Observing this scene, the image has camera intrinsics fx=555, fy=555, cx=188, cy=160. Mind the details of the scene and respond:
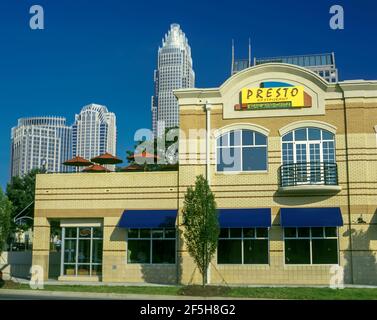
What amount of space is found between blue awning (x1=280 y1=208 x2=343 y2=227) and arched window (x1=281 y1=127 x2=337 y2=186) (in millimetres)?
1307

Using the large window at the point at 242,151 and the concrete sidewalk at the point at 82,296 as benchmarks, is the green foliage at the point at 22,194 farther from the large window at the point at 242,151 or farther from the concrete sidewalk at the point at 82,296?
the concrete sidewalk at the point at 82,296

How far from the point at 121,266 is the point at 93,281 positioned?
1640 mm

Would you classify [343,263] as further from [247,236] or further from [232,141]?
[232,141]

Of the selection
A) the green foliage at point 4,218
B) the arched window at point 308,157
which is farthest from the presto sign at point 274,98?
the green foliage at point 4,218

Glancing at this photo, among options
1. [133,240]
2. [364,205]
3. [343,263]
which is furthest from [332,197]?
[133,240]

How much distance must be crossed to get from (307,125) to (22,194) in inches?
1401

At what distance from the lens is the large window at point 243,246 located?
2642cm

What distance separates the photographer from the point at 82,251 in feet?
93.7

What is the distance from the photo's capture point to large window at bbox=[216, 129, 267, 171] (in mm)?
27156

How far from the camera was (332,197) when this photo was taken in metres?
26.1

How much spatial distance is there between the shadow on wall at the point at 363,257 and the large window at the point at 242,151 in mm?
5285

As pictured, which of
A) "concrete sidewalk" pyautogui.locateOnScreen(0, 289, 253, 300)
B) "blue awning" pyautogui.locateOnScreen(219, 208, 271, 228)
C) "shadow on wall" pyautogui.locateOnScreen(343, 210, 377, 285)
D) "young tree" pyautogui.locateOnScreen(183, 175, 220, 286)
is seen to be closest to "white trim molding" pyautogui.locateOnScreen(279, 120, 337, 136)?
"blue awning" pyautogui.locateOnScreen(219, 208, 271, 228)

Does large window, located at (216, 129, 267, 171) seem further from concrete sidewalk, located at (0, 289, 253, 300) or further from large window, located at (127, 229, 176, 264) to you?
concrete sidewalk, located at (0, 289, 253, 300)
